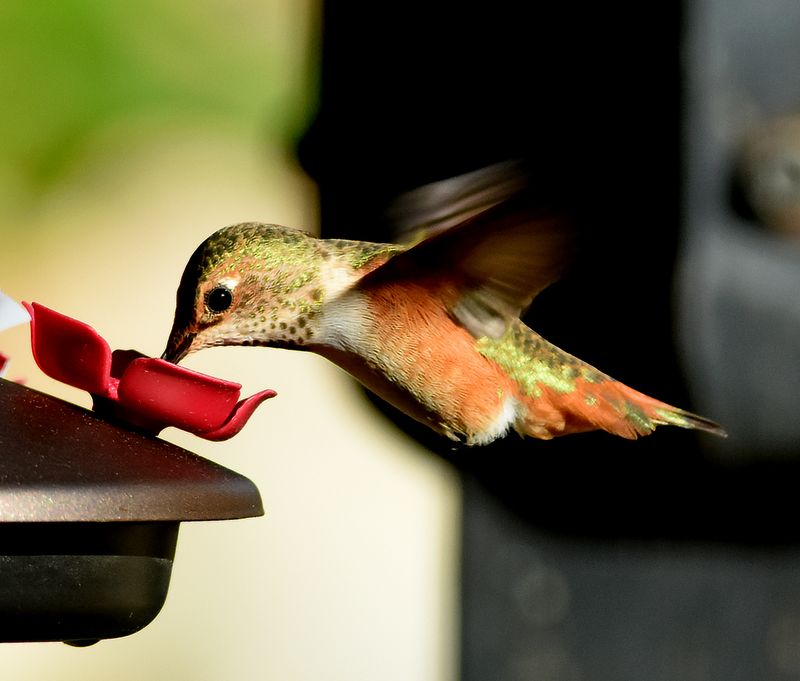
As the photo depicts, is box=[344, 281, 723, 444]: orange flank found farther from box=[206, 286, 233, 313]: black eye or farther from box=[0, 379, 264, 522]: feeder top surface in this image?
box=[0, 379, 264, 522]: feeder top surface

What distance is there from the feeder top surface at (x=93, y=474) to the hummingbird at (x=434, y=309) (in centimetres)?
28

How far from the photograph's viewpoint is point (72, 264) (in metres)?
4.07

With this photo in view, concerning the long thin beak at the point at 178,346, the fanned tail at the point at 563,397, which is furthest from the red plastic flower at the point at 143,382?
Result: the fanned tail at the point at 563,397

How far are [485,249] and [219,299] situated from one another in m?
0.41

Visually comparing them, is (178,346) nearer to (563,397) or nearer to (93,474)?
(93,474)

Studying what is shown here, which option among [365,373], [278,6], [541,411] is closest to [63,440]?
[365,373]

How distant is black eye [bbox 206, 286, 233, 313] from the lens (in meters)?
1.82

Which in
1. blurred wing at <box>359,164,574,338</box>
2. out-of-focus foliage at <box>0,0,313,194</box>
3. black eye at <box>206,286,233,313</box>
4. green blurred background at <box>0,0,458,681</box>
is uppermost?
out-of-focus foliage at <box>0,0,313,194</box>

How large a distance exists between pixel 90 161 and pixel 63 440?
2.45 metres

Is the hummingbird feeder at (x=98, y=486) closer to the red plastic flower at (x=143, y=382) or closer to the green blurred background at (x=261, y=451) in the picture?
the red plastic flower at (x=143, y=382)

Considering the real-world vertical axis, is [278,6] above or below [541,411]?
above

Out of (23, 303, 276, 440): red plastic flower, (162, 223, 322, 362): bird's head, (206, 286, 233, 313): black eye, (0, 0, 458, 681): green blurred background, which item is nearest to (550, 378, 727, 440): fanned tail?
(162, 223, 322, 362): bird's head

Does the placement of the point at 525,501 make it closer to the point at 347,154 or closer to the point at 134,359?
the point at 347,154

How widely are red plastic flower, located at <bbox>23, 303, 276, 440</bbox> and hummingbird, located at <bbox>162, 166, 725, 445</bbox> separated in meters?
0.23
